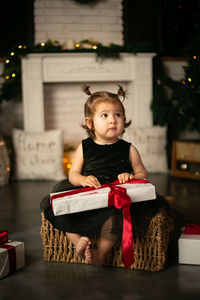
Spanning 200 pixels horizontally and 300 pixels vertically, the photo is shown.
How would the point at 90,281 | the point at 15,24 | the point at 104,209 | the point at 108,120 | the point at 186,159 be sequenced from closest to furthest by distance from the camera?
the point at 90,281, the point at 104,209, the point at 108,120, the point at 186,159, the point at 15,24

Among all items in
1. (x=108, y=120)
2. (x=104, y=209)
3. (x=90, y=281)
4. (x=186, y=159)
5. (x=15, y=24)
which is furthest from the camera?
(x=15, y=24)

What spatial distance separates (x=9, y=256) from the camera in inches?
79.4

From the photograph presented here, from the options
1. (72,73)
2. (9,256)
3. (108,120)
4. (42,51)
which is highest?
(42,51)

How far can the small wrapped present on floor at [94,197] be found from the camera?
6.44ft

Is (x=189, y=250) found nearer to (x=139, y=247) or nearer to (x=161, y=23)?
(x=139, y=247)

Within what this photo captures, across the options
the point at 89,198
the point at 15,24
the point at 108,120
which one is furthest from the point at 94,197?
the point at 15,24

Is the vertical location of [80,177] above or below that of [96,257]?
above

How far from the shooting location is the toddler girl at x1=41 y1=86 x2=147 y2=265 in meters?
2.04

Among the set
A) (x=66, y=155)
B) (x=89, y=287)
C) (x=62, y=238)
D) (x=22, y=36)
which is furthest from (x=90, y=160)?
(x=22, y=36)

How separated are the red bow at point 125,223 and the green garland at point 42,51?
2.63 metres

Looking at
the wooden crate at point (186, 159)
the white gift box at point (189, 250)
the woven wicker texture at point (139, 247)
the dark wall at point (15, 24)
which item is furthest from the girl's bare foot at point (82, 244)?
the dark wall at point (15, 24)

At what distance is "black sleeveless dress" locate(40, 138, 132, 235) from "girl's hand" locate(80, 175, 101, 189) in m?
0.09

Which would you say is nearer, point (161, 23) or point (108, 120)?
point (108, 120)

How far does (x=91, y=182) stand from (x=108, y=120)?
35cm
